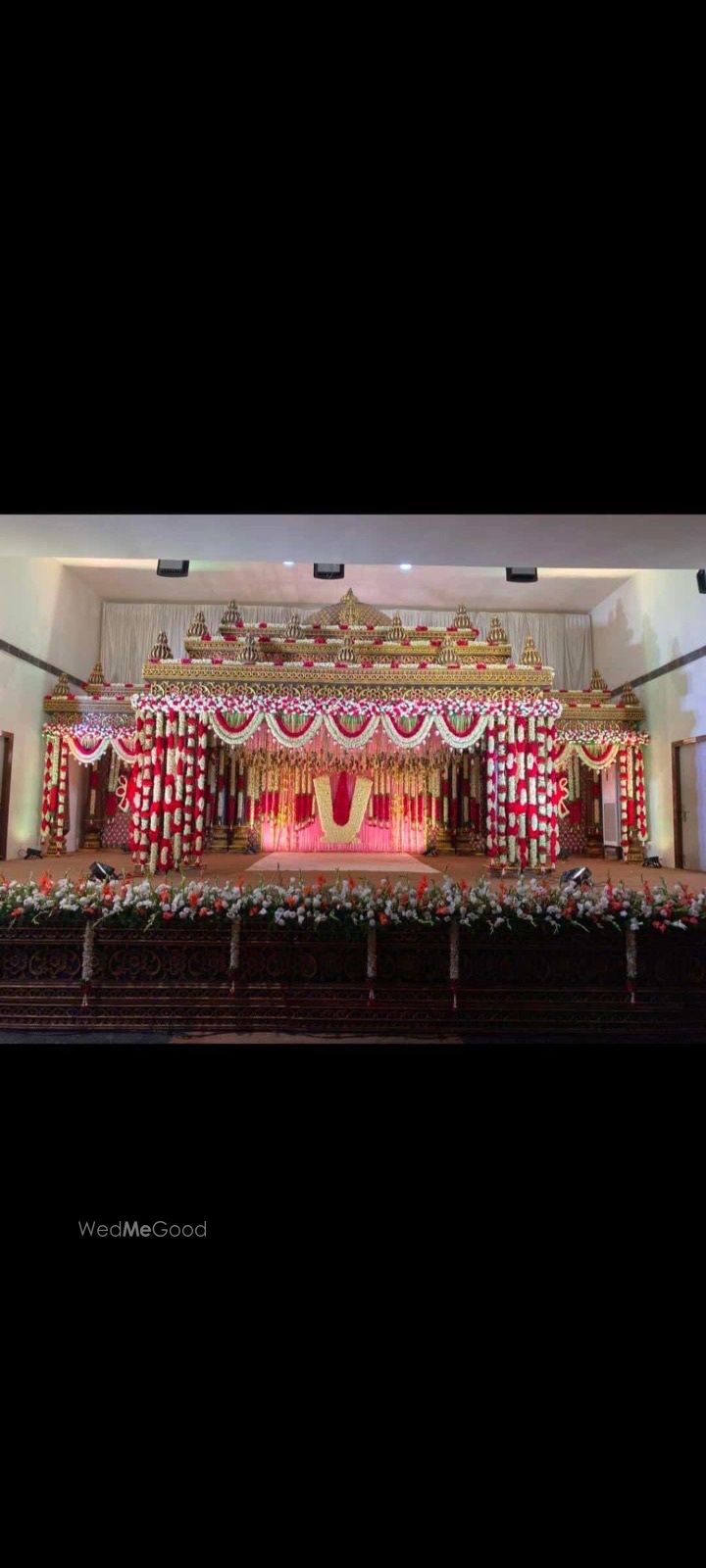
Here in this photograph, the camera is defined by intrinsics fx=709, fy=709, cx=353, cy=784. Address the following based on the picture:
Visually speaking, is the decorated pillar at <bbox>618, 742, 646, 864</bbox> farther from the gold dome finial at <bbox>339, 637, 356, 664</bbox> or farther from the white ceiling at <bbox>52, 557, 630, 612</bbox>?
the gold dome finial at <bbox>339, 637, 356, 664</bbox>

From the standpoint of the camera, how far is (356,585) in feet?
41.8

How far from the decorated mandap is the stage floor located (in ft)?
1.55

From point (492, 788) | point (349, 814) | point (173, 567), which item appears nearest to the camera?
point (492, 788)

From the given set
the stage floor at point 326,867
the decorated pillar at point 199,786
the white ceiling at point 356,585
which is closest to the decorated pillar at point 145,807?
Result: the stage floor at point 326,867

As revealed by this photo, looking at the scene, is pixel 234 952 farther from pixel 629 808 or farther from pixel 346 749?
pixel 629 808

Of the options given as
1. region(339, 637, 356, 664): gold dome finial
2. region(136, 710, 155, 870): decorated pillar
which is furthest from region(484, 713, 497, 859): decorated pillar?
region(136, 710, 155, 870): decorated pillar

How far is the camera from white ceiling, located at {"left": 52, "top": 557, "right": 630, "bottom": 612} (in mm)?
11930

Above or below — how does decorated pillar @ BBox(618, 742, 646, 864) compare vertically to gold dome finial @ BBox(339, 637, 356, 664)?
below

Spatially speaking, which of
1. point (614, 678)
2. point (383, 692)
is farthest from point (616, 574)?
point (383, 692)

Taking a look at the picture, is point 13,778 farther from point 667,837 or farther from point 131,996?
point 667,837

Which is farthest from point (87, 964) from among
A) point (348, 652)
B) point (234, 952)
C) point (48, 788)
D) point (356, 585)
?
point (356, 585)

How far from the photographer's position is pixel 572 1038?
381 centimetres

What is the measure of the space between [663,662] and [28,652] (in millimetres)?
9600
